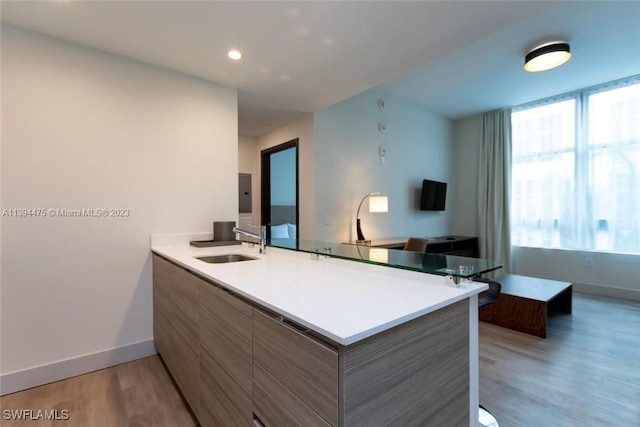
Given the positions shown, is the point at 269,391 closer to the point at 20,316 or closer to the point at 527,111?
the point at 20,316

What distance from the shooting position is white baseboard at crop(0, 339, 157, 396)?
6.13 feet

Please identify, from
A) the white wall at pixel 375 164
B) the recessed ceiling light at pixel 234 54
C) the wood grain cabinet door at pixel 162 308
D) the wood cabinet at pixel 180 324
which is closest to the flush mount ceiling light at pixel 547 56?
the white wall at pixel 375 164

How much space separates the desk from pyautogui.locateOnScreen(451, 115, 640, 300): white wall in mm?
370

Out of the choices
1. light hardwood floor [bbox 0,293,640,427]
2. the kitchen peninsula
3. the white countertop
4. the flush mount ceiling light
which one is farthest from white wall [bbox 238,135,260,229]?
the flush mount ceiling light

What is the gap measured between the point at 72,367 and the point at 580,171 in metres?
6.15

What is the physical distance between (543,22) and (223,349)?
11.8 ft

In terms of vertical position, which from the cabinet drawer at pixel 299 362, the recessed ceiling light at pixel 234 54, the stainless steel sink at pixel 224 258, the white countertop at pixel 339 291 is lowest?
the cabinet drawer at pixel 299 362

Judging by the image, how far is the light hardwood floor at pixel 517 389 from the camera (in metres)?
1.59

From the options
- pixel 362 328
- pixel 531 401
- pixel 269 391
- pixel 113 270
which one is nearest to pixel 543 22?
pixel 531 401

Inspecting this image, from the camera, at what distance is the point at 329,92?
2.93 m

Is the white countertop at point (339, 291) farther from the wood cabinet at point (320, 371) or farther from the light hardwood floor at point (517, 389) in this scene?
the light hardwood floor at point (517, 389)

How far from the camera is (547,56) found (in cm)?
287

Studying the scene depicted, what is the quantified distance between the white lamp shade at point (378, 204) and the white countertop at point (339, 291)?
218cm

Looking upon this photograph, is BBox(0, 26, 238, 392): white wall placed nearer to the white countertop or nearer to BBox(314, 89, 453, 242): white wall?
the white countertop
